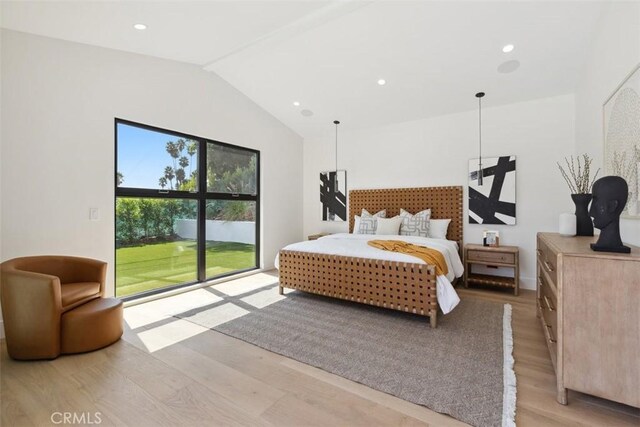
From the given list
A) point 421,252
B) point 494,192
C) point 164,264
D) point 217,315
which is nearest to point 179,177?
point 164,264

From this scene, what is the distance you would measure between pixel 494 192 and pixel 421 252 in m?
1.98

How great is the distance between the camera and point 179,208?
3984 mm

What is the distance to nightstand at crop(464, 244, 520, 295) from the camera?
12.1 ft

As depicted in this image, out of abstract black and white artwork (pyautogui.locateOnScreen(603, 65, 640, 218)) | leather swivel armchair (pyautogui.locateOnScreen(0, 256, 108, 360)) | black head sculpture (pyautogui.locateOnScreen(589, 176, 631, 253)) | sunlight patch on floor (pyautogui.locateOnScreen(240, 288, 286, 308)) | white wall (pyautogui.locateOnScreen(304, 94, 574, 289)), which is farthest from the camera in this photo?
white wall (pyautogui.locateOnScreen(304, 94, 574, 289))

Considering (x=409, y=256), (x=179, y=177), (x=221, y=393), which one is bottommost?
(x=221, y=393)

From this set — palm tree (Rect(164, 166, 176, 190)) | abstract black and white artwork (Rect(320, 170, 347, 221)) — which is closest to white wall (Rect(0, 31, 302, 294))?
palm tree (Rect(164, 166, 176, 190))

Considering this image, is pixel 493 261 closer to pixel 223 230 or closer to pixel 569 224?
pixel 569 224

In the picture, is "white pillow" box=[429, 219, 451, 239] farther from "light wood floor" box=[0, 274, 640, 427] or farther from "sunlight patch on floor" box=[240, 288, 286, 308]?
"sunlight patch on floor" box=[240, 288, 286, 308]

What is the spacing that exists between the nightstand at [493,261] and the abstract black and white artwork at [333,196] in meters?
2.32

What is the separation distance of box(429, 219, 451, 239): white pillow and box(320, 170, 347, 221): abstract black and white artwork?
1685 mm

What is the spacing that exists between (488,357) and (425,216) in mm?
2502

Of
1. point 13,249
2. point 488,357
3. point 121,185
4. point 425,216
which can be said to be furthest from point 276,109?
point 488,357

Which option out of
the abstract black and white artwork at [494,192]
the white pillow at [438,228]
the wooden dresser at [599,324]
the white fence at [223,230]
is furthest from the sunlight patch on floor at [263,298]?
the abstract black and white artwork at [494,192]

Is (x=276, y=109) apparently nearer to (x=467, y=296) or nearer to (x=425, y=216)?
(x=425, y=216)
